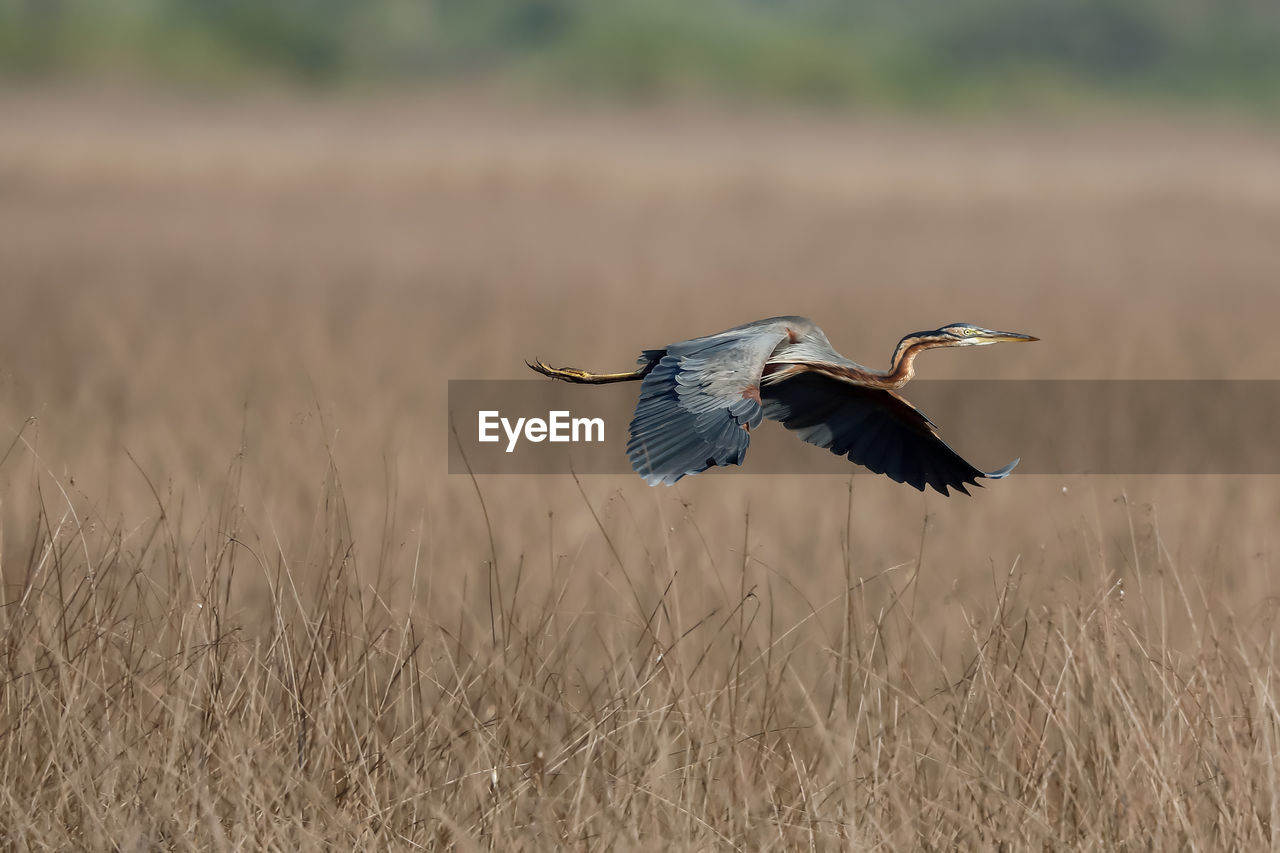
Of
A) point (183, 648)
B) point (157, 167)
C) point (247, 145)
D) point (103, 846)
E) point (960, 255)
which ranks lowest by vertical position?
point (103, 846)

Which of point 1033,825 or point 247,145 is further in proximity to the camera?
point 247,145

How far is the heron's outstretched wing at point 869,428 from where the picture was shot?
1.76 meters

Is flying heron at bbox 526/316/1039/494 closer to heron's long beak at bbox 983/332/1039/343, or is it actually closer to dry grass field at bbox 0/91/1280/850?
heron's long beak at bbox 983/332/1039/343

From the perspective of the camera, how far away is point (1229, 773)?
2.77 meters

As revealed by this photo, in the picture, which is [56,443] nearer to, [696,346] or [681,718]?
[681,718]

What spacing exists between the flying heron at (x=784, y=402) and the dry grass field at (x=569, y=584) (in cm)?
58

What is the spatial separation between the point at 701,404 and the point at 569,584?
11.0ft

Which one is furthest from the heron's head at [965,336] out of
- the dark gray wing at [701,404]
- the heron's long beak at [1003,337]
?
the dark gray wing at [701,404]

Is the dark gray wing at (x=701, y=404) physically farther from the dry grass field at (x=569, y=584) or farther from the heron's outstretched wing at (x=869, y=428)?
the dry grass field at (x=569, y=584)

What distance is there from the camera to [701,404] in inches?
62.8

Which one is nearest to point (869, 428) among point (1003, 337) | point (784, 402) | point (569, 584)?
point (784, 402)

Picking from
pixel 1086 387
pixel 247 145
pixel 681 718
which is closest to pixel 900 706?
pixel 681 718

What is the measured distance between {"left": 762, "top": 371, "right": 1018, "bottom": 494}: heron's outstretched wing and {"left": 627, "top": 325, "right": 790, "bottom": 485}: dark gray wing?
0.09 metres

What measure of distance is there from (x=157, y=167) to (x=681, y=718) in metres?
21.0
